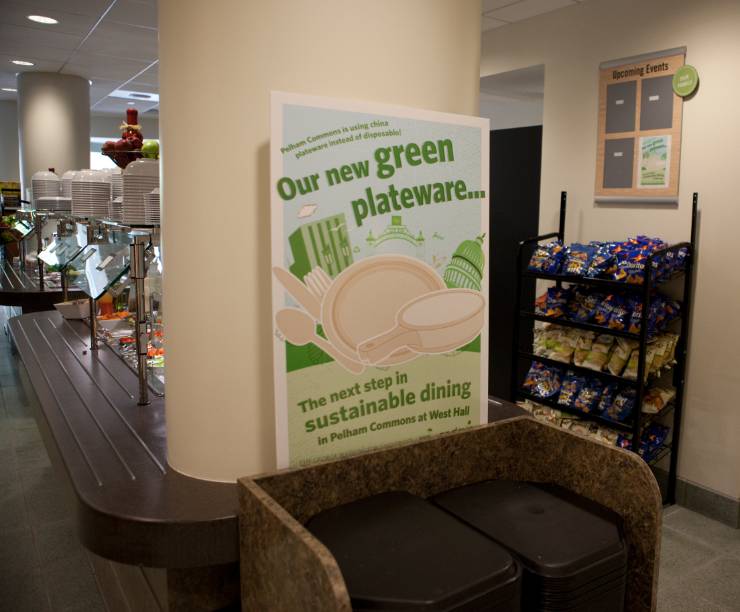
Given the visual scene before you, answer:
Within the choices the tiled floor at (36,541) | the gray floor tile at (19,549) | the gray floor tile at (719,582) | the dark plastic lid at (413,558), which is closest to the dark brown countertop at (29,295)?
the tiled floor at (36,541)

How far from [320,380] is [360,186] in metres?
0.41

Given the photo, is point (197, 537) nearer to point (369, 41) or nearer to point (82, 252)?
point (369, 41)

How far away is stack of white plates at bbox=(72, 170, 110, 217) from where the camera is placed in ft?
11.8

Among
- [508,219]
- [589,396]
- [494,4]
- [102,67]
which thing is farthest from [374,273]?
[102,67]

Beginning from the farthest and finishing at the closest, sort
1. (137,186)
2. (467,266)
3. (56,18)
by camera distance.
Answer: (56,18)
(137,186)
(467,266)

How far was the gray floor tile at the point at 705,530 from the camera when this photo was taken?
3.15m

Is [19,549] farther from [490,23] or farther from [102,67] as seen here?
[102,67]

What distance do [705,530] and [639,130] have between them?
6.94 ft

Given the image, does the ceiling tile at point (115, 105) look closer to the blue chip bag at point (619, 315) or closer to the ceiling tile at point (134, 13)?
the ceiling tile at point (134, 13)

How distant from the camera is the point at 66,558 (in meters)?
2.98

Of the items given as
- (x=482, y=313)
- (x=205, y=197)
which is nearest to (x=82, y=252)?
(x=205, y=197)

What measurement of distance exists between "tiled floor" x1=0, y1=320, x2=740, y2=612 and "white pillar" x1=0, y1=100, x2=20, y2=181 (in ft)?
30.7

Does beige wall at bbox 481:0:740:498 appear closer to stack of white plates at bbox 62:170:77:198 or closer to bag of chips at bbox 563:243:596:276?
bag of chips at bbox 563:243:596:276

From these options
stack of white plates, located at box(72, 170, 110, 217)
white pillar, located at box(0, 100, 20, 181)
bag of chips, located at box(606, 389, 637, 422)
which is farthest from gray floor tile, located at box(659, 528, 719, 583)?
white pillar, located at box(0, 100, 20, 181)
